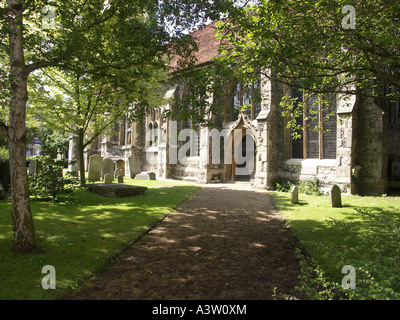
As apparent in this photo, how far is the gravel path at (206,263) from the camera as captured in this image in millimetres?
3371

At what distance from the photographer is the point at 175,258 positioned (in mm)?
4516

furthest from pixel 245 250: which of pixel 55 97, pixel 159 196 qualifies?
pixel 55 97

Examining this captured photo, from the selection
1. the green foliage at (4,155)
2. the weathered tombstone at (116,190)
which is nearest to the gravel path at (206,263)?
the weathered tombstone at (116,190)

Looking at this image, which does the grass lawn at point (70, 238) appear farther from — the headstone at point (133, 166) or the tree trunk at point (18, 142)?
the headstone at point (133, 166)

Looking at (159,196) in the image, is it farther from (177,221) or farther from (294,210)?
(294,210)

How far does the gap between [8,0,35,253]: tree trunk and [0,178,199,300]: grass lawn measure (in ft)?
1.14

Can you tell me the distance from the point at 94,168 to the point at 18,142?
1124 cm

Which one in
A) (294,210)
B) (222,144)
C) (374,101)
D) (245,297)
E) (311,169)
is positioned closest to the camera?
(245,297)

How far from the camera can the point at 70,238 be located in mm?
5246

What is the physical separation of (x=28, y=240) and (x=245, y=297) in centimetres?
365

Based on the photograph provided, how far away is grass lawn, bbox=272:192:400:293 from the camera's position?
324cm

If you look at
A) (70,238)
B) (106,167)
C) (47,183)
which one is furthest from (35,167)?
(70,238)

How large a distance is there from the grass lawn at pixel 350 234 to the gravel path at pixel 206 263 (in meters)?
0.44
